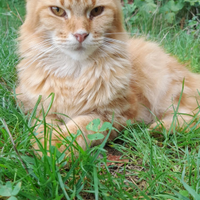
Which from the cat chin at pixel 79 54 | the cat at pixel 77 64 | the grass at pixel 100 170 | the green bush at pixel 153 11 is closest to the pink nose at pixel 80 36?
the cat at pixel 77 64

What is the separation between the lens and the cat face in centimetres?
151

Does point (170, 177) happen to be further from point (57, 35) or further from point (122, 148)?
point (57, 35)

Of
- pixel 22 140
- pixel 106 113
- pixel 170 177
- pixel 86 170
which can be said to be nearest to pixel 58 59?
pixel 106 113

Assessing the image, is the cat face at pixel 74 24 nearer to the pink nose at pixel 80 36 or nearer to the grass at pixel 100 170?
the pink nose at pixel 80 36

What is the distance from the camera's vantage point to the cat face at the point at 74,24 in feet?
4.95

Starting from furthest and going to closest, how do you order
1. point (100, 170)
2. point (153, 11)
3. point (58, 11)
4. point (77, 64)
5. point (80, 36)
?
point (153, 11), point (77, 64), point (58, 11), point (80, 36), point (100, 170)

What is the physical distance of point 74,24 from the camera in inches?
59.1

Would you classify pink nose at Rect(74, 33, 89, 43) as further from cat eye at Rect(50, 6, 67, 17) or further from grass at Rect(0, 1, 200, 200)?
grass at Rect(0, 1, 200, 200)

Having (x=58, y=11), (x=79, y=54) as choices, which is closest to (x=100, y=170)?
(x=79, y=54)

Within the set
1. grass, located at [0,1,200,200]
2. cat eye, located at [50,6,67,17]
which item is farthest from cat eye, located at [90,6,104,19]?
grass, located at [0,1,200,200]

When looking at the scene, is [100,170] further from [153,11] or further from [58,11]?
[153,11]

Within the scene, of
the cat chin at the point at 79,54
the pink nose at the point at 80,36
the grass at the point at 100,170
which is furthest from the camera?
the cat chin at the point at 79,54

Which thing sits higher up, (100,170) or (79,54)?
(79,54)

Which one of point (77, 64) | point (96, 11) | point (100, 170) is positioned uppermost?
point (96, 11)
